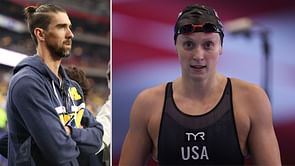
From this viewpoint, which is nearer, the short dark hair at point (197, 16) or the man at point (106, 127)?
the short dark hair at point (197, 16)

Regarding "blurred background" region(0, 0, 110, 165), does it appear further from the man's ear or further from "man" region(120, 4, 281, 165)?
"man" region(120, 4, 281, 165)

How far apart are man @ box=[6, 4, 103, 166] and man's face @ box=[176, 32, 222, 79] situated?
0.54 metres

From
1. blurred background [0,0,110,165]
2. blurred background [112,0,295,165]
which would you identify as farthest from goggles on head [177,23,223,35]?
blurred background [0,0,110,165]

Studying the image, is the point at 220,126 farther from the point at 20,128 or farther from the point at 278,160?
the point at 20,128

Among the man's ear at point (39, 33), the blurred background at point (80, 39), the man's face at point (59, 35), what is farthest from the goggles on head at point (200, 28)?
the man's ear at point (39, 33)

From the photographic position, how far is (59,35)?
7.71 feet

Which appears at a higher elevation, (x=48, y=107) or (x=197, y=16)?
(x=197, y=16)

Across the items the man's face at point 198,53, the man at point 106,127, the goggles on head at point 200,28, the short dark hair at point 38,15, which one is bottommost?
the man at point 106,127

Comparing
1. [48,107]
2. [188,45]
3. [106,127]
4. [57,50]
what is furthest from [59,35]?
[188,45]

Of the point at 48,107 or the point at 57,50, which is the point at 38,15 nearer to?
the point at 57,50

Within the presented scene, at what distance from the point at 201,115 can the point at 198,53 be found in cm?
30

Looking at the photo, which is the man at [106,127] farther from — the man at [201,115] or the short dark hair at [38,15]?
the short dark hair at [38,15]

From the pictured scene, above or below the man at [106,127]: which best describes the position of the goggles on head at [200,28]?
above

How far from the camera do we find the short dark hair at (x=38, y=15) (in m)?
2.34
